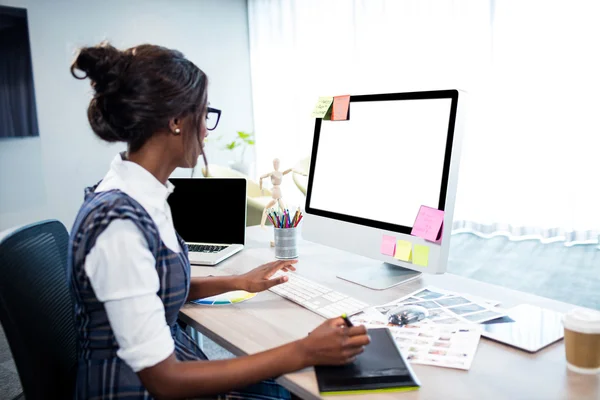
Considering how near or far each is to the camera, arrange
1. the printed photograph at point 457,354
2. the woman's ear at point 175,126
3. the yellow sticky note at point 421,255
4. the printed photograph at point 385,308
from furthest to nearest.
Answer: the yellow sticky note at point 421,255
the printed photograph at point 385,308
the woman's ear at point 175,126
the printed photograph at point 457,354

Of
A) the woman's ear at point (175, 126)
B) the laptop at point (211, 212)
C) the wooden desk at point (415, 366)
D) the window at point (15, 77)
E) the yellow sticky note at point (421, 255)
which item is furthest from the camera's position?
the window at point (15, 77)

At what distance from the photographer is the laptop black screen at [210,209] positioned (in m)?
1.70

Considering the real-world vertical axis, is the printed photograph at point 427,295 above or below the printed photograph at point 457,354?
above

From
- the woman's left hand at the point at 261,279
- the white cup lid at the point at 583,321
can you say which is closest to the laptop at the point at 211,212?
the woman's left hand at the point at 261,279

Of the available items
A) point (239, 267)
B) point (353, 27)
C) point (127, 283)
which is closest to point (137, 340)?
point (127, 283)

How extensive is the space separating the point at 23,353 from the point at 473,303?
37.3 inches

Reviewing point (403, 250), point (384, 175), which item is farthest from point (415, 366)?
point (384, 175)

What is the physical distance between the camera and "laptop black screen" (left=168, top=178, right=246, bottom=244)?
170 centimetres

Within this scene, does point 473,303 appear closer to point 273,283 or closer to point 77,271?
point 273,283

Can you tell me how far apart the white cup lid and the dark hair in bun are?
815 millimetres

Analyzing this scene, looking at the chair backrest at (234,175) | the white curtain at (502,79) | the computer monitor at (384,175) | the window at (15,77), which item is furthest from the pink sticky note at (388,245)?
the window at (15,77)

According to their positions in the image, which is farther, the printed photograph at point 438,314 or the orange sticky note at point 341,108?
the orange sticky note at point 341,108

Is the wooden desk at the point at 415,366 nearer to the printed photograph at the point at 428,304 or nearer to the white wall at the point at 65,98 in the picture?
the printed photograph at the point at 428,304

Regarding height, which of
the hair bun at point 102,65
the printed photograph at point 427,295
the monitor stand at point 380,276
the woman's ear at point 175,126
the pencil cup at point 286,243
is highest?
the hair bun at point 102,65
